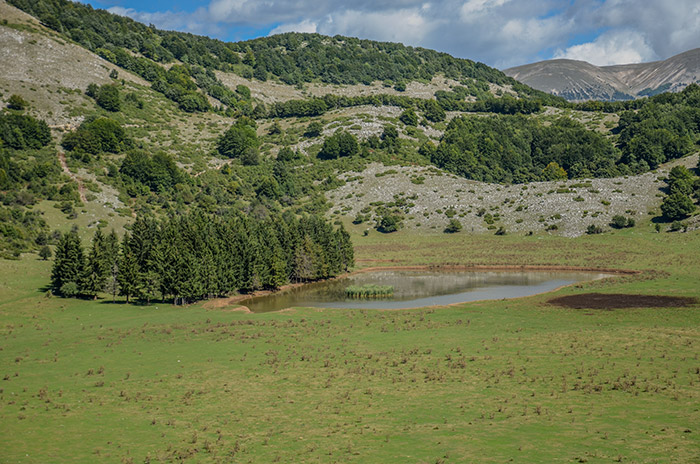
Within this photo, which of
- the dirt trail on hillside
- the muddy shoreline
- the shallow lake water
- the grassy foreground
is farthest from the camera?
the dirt trail on hillside

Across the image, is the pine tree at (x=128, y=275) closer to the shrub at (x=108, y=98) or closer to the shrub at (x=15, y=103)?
the shrub at (x=15, y=103)

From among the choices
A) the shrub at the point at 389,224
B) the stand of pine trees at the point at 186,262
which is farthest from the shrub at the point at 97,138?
the stand of pine trees at the point at 186,262

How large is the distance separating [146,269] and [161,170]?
85.8 m

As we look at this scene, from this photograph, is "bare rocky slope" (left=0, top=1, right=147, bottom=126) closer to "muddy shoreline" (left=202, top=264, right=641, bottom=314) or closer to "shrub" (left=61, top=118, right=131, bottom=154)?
"shrub" (left=61, top=118, right=131, bottom=154)

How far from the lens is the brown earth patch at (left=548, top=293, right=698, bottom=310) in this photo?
6031 cm

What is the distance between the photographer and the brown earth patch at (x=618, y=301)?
6031 centimetres

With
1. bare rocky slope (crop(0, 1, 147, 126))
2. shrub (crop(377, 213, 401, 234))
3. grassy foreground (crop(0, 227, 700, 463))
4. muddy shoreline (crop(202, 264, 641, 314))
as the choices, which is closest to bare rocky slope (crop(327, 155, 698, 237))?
shrub (crop(377, 213, 401, 234))

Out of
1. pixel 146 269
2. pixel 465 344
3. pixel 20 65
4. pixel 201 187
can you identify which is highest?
pixel 20 65

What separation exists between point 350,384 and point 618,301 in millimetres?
40369

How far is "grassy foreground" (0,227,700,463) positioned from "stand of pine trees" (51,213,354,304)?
600 cm

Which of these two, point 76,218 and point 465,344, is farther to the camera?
point 76,218

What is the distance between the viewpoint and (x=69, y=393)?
114 feet

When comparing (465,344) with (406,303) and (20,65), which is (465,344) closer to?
(406,303)

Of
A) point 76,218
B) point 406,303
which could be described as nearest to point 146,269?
point 406,303
